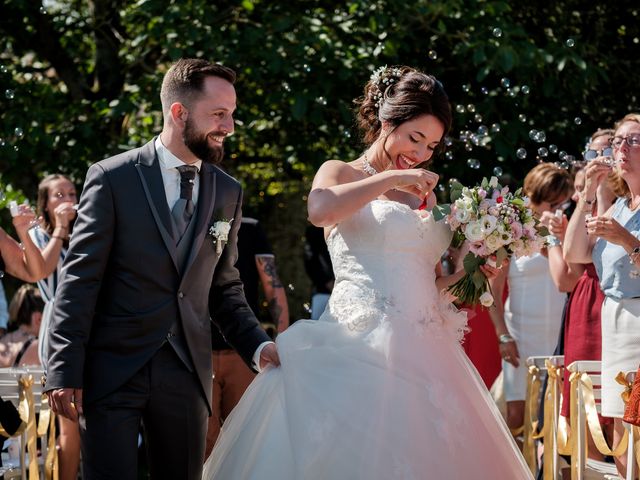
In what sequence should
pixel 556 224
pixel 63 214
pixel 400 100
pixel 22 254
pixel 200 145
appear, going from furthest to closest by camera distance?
pixel 63 214 → pixel 556 224 → pixel 22 254 → pixel 400 100 → pixel 200 145

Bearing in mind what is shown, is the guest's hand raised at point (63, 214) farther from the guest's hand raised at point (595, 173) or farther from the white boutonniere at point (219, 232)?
the guest's hand raised at point (595, 173)

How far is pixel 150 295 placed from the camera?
4059mm

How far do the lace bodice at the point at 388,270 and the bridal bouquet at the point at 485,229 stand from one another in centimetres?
11

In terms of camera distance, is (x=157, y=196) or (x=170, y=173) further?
(x=170, y=173)

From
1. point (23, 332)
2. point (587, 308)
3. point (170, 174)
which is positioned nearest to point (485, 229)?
point (170, 174)

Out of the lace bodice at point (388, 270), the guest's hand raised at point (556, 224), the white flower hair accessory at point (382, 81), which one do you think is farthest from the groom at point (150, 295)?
the guest's hand raised at point (556, 224)

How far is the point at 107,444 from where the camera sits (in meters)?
3.91

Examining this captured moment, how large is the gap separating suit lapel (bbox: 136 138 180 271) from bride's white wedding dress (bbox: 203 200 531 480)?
2.18ft

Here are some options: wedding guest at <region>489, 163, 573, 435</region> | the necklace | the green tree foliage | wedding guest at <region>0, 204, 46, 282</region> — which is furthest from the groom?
the green tree foliage

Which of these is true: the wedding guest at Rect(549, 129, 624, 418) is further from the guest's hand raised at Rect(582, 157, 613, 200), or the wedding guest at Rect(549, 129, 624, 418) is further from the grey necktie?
the grey necktie

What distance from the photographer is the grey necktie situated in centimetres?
420

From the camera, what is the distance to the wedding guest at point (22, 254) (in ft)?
18.5

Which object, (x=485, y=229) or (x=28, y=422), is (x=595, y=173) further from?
(x=28, y=422)

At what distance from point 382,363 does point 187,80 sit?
1.34 m
